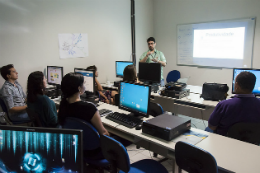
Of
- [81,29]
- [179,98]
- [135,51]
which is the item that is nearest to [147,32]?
[135,51]

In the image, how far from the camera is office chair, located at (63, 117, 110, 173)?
173cm

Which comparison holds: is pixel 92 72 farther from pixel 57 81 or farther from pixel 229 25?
pixel 229 25

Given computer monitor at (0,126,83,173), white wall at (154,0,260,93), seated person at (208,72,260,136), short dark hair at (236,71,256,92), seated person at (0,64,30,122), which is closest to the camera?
computer monitor at (0,126,83,173)

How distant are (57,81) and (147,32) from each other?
3.14 meters

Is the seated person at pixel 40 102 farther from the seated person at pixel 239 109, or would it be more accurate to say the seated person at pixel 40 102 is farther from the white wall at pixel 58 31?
the seated person at pixel 239 109

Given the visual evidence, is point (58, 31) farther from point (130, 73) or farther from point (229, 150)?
point (229, 150)

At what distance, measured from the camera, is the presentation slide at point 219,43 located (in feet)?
14.7

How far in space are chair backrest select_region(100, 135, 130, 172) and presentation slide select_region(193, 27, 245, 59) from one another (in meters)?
4.07

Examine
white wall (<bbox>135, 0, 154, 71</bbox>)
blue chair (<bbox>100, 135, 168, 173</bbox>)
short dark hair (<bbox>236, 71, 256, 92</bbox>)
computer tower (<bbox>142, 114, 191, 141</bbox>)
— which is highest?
white wall (<bbox>135, 0, 154, 71</bbox>)

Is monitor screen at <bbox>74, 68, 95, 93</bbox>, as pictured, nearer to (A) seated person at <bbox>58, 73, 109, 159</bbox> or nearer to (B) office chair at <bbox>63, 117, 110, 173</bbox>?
(A) seated person at <bbox>58, 73, 109, 159</bbox>

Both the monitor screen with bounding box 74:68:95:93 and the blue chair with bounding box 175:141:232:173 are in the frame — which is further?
the monitor screen with bounding box 74:68:95:93

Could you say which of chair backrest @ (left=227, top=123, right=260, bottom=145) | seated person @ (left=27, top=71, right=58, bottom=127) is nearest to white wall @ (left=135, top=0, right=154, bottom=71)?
seated person @ (left=27, top=71, right=58, bottom=127)

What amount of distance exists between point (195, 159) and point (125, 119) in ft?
3.27

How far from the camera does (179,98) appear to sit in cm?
331
